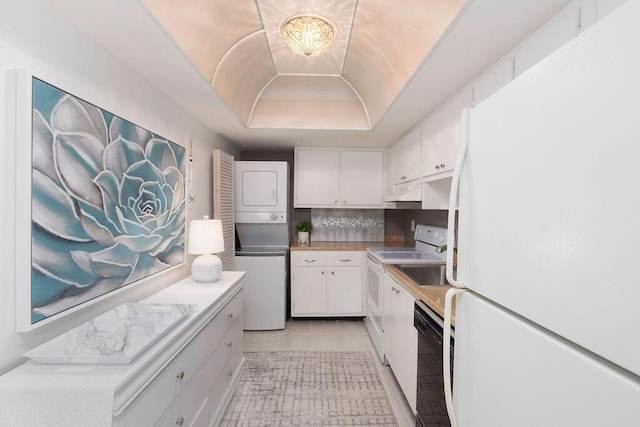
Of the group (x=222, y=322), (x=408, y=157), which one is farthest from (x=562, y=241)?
(x=408, y=157)

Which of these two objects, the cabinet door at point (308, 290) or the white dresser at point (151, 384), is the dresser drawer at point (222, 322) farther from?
the cabinet door at point (308, 290)

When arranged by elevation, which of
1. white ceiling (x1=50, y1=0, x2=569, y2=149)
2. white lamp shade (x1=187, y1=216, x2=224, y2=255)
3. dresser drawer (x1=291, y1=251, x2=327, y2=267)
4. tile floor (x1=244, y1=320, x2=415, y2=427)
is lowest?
tile floor (x1=244, y1=320, x2=415, y2=427)

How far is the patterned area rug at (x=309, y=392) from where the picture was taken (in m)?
2.04

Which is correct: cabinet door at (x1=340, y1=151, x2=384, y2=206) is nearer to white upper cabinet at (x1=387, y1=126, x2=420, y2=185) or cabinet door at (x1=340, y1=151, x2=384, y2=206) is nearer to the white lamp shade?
white upper cabinet at (x1=387, y1=126, x2=420, y2=185)

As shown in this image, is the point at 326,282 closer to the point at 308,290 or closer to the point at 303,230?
the point at 308,290

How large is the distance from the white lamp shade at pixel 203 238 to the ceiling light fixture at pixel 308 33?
4.66ft

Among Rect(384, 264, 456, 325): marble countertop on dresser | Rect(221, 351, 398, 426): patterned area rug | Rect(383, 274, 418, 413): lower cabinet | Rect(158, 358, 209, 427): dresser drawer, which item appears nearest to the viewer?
Rect(158, 358, 209, 427): dresser drawer

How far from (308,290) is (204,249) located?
1.68m

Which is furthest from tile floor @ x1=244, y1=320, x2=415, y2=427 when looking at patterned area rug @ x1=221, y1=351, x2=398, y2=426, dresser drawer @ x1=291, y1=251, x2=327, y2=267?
dresser drawer @ x1=291, y1=251, x2=327, y2=267

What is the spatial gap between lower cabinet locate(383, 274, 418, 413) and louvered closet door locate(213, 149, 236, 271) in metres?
1.63

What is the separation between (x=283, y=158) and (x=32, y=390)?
351cm

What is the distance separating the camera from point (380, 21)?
1.85m

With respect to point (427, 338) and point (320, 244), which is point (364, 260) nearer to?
point (320, 244)

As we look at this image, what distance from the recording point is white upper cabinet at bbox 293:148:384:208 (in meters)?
3.82
